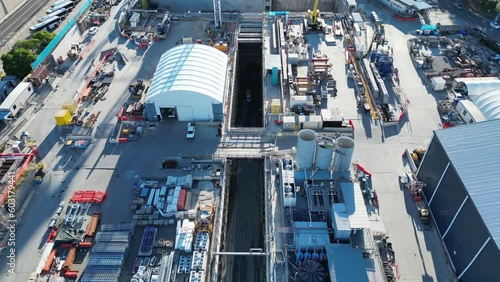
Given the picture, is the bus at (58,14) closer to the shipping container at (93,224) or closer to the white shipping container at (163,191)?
the shipping container at (93,224)

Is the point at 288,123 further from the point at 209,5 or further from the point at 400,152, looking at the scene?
the point at 209,5

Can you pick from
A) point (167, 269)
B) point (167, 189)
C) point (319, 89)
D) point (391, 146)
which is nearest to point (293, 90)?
point (319, 89)

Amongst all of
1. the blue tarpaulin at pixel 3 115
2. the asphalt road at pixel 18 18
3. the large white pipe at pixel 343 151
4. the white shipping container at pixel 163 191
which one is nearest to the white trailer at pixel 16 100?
the blue tarpaulin at pixel 3 115

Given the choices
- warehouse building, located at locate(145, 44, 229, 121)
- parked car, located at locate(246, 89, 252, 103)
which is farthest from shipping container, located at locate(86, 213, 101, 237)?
parked car, located at locate(246, 89, 252, 103)

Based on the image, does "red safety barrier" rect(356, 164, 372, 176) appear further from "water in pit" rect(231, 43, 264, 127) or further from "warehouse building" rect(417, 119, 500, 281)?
"water in pit" rect(231, 43, 264, 127)

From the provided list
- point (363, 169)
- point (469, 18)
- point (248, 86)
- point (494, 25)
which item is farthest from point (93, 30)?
point (494, 25)
